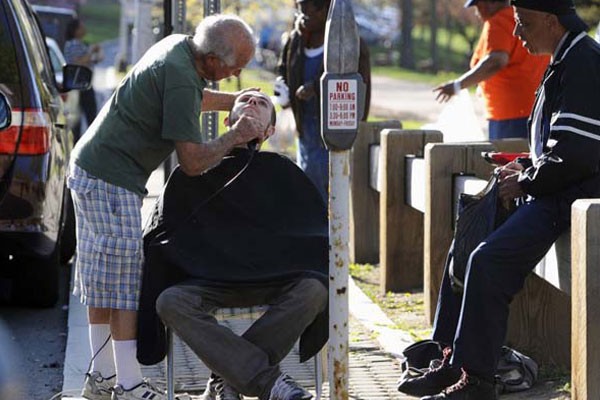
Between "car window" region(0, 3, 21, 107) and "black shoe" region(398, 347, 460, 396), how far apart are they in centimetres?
284

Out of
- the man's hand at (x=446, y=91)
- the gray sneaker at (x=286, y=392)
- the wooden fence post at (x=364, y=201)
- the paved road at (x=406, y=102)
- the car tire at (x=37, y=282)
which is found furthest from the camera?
the paved road at (x=406, y=102)

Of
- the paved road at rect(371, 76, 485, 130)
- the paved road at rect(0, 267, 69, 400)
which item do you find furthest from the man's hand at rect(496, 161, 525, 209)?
the paved road at rect(371, 76, 485, 130)

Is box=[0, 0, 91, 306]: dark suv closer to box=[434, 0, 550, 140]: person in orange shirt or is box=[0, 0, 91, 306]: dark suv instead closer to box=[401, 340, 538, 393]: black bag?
box=[401, 340, 538, 393]: black bag

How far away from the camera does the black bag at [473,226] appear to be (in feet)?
18.2

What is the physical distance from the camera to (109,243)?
219 inches

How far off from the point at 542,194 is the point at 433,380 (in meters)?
0.89

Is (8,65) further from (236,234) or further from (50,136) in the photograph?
(236,234)

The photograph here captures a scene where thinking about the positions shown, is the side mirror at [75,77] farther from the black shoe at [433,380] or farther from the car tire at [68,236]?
the black shoe at [433,380]

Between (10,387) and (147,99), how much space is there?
251 cm

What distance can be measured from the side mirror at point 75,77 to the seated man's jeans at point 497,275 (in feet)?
13.3

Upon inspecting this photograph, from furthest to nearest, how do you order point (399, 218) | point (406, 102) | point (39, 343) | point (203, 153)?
point (406, 102) < point (399, 218) < point (39, 343) < point (203, 153)

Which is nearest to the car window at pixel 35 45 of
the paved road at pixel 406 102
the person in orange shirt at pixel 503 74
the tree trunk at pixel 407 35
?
the person in orange shirt at pixel 503 74

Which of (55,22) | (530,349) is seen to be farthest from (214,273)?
(55,22)

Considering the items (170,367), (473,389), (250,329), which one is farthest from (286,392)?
A: (473,389)
